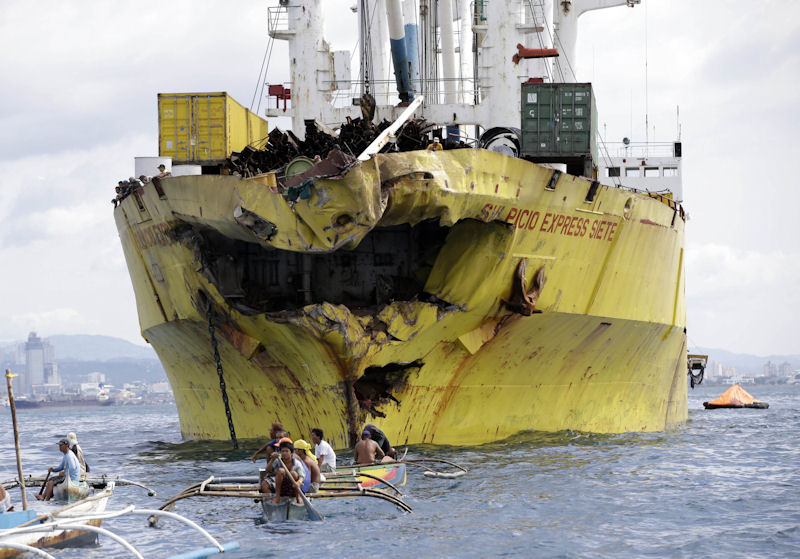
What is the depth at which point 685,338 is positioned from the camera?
27.6m

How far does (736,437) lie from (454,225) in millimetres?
12844

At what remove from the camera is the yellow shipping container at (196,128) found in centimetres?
2369

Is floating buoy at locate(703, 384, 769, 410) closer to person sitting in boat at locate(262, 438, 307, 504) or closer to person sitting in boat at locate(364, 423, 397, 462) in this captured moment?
person sitting in boat at locate(364, 423, 397, 462)

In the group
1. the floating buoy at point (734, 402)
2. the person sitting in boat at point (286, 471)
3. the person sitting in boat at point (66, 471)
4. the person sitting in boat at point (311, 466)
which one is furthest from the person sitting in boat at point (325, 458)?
the floating buoy at point (734, 402)

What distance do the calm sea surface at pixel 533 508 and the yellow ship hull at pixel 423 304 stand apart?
3.54ft

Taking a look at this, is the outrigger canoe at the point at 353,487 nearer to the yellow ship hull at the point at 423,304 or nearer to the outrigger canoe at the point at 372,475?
the outrigger canoe at the point at 372,475

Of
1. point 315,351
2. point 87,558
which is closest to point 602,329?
point 315,351

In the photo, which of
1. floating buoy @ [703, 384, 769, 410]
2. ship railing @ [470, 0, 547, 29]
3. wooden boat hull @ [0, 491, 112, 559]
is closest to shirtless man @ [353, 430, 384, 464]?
wooden boat hull @ [0, 491, 112, 559]

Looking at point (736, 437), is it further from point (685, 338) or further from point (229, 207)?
point (229, 207)

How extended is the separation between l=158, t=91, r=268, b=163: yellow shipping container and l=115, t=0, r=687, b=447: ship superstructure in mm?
2896

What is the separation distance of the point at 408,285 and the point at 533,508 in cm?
566

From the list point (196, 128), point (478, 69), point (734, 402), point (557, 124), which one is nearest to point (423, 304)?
point (557, 124)

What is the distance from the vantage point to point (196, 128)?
23.8 metres

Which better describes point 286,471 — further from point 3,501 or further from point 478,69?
point 478,69
